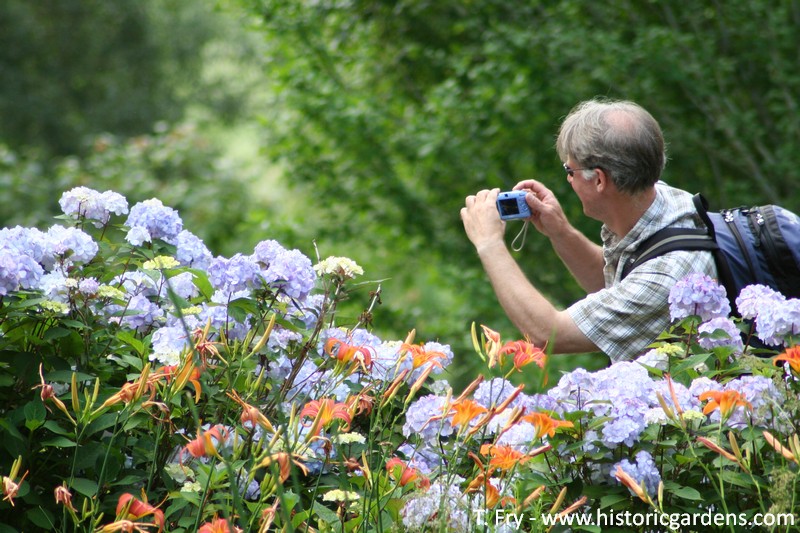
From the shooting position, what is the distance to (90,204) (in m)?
2.13

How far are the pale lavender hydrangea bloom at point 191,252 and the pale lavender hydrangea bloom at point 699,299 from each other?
113 cm

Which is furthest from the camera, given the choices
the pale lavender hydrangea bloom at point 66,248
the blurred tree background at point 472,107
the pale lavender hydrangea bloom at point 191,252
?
the blurred tree background at point 472,107

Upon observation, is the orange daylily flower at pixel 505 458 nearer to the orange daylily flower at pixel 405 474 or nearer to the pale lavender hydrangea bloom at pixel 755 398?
the orange daylily flower at pixel 405 474

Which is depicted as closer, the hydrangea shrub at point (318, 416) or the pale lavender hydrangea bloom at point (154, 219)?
the hydrangea shrub at point (318, 416)

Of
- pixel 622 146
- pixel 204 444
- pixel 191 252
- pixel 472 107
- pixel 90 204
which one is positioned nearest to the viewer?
pixel 204 444

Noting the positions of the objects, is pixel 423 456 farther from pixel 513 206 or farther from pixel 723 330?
pixel 513 206

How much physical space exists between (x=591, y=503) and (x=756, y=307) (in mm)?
575

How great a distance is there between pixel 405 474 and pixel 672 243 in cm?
124

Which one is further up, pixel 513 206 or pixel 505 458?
pixel 513 206

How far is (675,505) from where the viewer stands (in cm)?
164

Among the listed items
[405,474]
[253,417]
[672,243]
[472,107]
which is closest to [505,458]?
[405,474]

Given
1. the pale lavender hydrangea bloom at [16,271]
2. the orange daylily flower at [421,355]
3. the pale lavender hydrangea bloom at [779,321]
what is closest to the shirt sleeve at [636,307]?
the pale lavender hydrangea bloom at [779,321]

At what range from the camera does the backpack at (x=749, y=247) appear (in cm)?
242

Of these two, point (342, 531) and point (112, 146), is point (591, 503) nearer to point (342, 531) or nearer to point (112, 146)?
point (342, 531)
